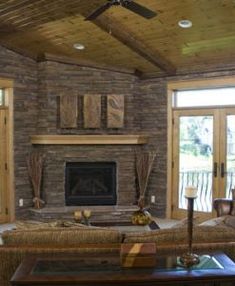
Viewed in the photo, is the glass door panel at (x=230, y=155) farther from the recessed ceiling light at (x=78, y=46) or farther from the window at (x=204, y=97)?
the recessed ceiling light at (x=78, y=46)

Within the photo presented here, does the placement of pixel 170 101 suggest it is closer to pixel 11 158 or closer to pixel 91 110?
pixel 91 110

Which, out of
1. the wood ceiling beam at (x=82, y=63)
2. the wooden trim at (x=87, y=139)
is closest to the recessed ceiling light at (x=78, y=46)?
the wood ceiling beam at (x=82, y=63)

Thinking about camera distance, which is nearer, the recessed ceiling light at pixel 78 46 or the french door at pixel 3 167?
the recessed ceiling light at pixel 78 46

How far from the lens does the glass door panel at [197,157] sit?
23.1 feet

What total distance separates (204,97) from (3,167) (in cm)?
382

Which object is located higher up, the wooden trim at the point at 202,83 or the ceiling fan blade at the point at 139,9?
the ceiling fan blade at the point at 139,9

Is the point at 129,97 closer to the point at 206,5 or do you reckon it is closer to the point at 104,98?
the point at 104,98

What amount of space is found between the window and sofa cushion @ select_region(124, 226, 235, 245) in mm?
4297

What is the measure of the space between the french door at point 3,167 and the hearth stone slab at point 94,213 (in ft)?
1.64

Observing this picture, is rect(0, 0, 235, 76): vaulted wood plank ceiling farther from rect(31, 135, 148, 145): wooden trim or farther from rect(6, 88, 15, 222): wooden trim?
rect(31, 135, 148, 145): wooden trim

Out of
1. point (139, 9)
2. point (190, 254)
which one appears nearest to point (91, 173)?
point (139, 9)

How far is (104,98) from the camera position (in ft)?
24.8

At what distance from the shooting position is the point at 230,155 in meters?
6.84

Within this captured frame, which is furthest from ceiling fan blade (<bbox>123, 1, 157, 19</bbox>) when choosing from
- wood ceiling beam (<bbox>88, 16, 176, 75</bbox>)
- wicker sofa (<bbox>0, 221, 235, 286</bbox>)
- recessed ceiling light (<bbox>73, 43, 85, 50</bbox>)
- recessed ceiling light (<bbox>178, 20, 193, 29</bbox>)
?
recessed ceiling light (<bbox>73, 43, 85, 50</bbox>)
